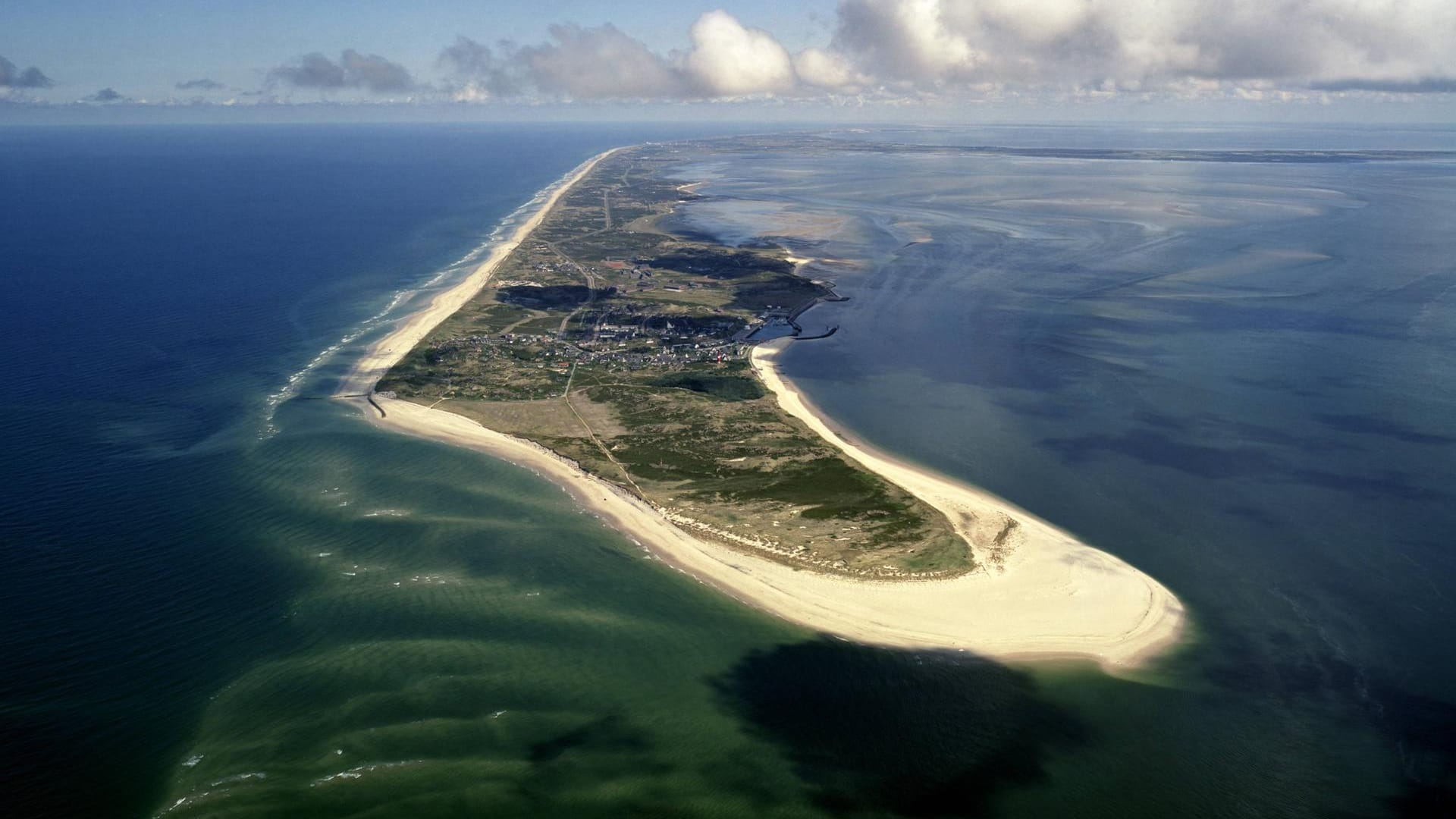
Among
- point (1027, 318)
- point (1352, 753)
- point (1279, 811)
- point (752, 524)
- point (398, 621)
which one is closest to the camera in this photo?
point (1279, 811)

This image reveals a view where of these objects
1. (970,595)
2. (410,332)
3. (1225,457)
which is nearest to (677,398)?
(970,595)

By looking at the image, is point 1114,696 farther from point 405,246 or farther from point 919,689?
point 405,246

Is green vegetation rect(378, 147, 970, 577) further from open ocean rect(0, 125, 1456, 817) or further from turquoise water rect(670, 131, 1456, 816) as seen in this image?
turquoise water rect(670, 131, 1456, 816)

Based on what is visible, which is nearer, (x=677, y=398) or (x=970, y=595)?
(x=970, y=595)

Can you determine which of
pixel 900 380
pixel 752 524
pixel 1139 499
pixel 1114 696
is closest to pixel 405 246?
pixel 900 380

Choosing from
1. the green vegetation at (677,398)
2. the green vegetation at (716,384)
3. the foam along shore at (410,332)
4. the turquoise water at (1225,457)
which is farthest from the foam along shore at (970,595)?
the foam along shore at (410,332)

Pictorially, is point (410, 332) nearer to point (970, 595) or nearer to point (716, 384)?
point (716, 384)
